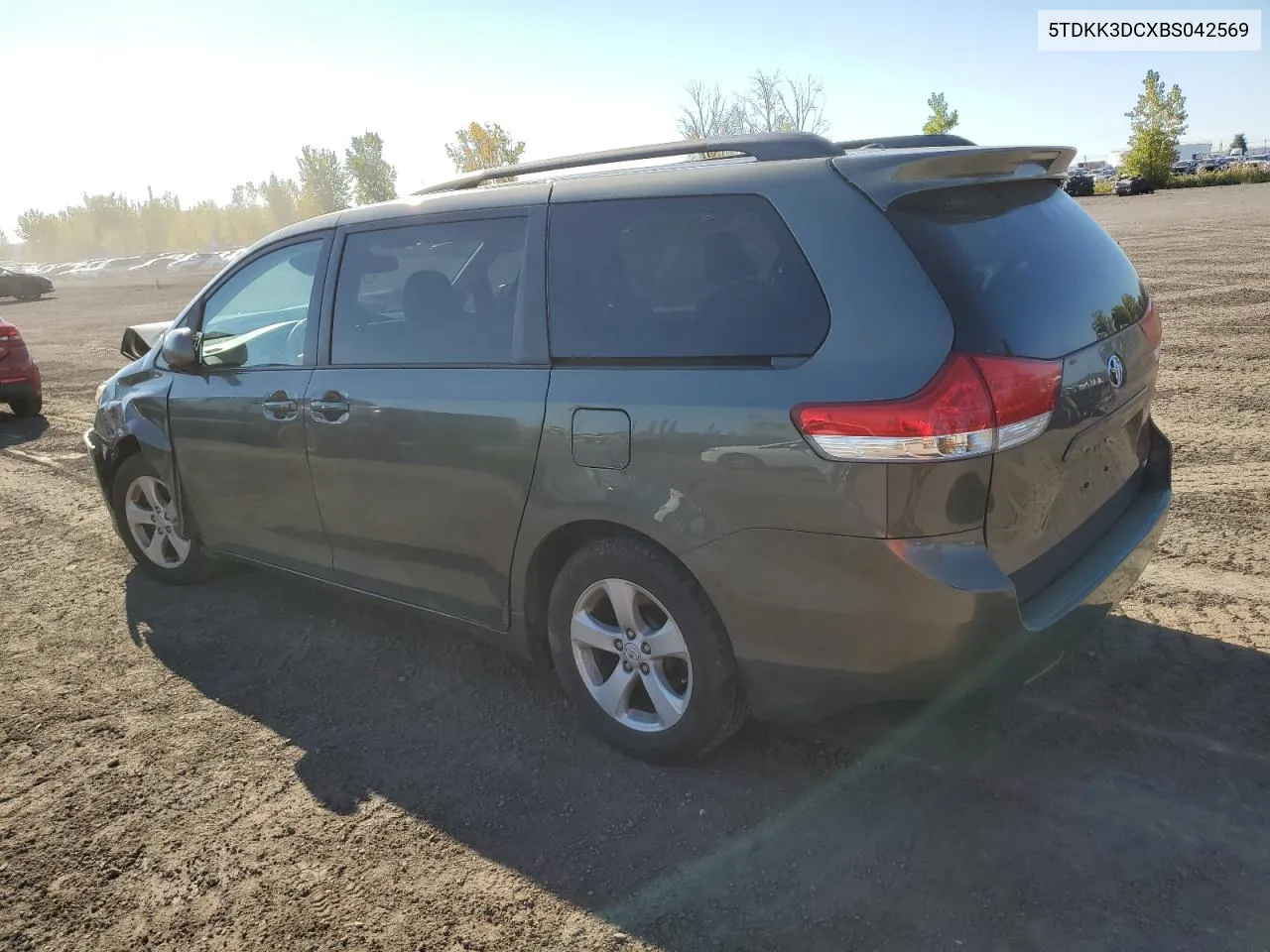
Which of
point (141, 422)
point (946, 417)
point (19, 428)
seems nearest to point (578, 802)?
point (946, 417)

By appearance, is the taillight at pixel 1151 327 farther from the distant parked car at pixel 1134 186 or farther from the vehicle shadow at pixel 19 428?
the distant parked car at pixel 1134 186

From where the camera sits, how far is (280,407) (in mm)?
3951

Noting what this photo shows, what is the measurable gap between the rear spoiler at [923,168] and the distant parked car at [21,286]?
4363 centimetres

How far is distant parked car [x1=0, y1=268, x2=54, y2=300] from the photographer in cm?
3784

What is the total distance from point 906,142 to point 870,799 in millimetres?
2064

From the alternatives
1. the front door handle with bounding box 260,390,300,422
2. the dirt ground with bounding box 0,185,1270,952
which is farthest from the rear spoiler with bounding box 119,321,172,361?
the front door handle with bounding box 260,390,300,422

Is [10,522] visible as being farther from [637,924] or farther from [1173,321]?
[1173,321]

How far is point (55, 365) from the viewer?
1536 centimetres

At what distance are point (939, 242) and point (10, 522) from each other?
6.43 metres

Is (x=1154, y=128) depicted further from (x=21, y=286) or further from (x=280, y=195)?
(x=280, y=195)

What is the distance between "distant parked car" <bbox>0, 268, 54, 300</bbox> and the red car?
108ft

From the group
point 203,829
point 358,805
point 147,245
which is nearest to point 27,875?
point 203,829

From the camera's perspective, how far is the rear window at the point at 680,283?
2.65 metres

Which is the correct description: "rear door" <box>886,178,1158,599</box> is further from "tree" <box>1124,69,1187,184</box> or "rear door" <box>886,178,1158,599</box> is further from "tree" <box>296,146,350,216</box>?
"tree" <box>296,146,350,216</box>
